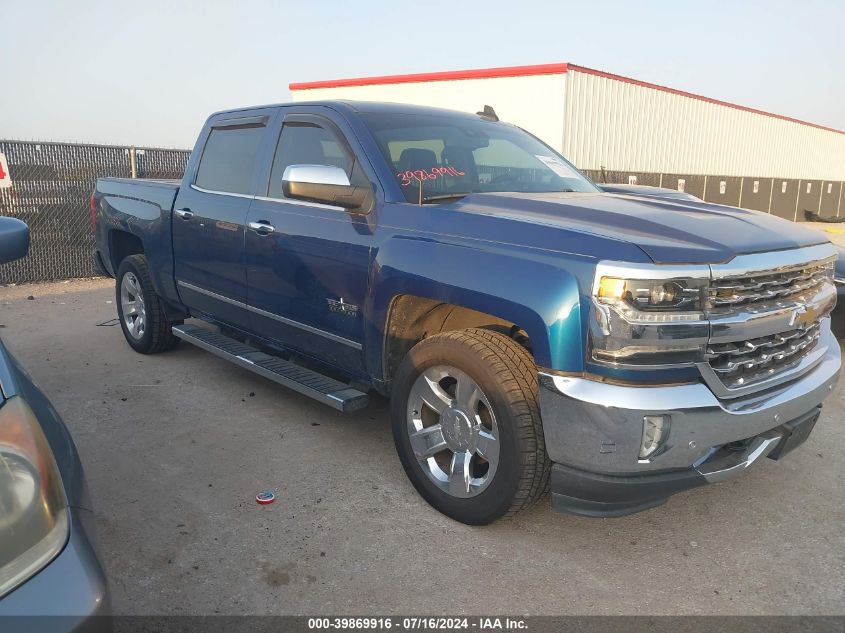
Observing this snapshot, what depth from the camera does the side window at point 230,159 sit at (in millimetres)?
4492

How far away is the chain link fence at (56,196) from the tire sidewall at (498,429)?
25.0 ft

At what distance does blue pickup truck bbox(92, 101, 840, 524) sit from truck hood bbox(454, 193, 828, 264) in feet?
0.05

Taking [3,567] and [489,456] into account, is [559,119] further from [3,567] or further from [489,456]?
[3,567]

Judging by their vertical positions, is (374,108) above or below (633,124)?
below

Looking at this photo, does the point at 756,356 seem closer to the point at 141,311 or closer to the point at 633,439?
the point at 633,439

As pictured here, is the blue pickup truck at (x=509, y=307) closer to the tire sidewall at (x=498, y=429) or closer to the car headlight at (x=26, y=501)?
the tire sidewall at (x=498, y=429)

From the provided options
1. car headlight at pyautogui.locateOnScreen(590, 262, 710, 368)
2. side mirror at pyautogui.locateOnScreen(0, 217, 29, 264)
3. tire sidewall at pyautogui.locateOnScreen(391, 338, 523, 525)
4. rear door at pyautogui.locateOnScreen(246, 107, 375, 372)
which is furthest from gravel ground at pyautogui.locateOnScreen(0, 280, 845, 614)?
side mirror at pyautogui.locateOnScreen(0, 217, 29, 264)

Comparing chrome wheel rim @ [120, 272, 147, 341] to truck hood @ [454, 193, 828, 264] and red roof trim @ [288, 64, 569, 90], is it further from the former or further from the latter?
red roof trim @ [288, 64, 569, 90]

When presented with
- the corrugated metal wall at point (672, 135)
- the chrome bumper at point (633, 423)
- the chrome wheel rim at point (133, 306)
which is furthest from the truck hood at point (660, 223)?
the corrugated metal wall at point (672, 135)

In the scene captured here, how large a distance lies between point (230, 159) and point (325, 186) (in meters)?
1.60

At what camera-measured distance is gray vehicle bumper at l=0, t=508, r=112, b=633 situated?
4.48 ft

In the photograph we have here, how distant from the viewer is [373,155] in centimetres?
359

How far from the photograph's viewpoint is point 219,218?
4.48 metres

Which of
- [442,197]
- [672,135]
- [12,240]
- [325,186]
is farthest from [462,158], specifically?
[672,135]
